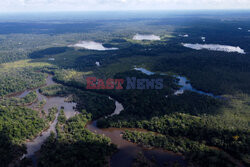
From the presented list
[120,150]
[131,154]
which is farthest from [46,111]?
[131,154]

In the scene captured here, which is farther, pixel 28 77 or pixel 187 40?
pixel 187 40

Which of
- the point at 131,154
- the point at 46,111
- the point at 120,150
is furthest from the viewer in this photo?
the point at 46,111

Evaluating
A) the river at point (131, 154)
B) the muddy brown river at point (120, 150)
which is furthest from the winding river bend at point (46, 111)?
the river at point (131, 154)

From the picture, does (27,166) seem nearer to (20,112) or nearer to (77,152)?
(77,152)

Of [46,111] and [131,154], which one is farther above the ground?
[46,111]

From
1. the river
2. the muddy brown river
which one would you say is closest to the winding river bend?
the muddy brown river

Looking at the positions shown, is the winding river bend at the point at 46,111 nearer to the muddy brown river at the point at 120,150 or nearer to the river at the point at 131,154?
the muddy brown river at the point at 120,150

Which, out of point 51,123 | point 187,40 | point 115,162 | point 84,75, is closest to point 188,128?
point 115,162

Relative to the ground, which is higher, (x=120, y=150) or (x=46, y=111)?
(x=46, y=111)

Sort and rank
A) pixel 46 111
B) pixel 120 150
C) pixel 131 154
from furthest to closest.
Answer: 1. pixel 46 111
2. pixel 120 150
3. pixel 131 154

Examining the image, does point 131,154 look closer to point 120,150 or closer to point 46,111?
point 120,150

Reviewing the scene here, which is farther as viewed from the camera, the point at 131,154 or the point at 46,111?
the point at 46,111
